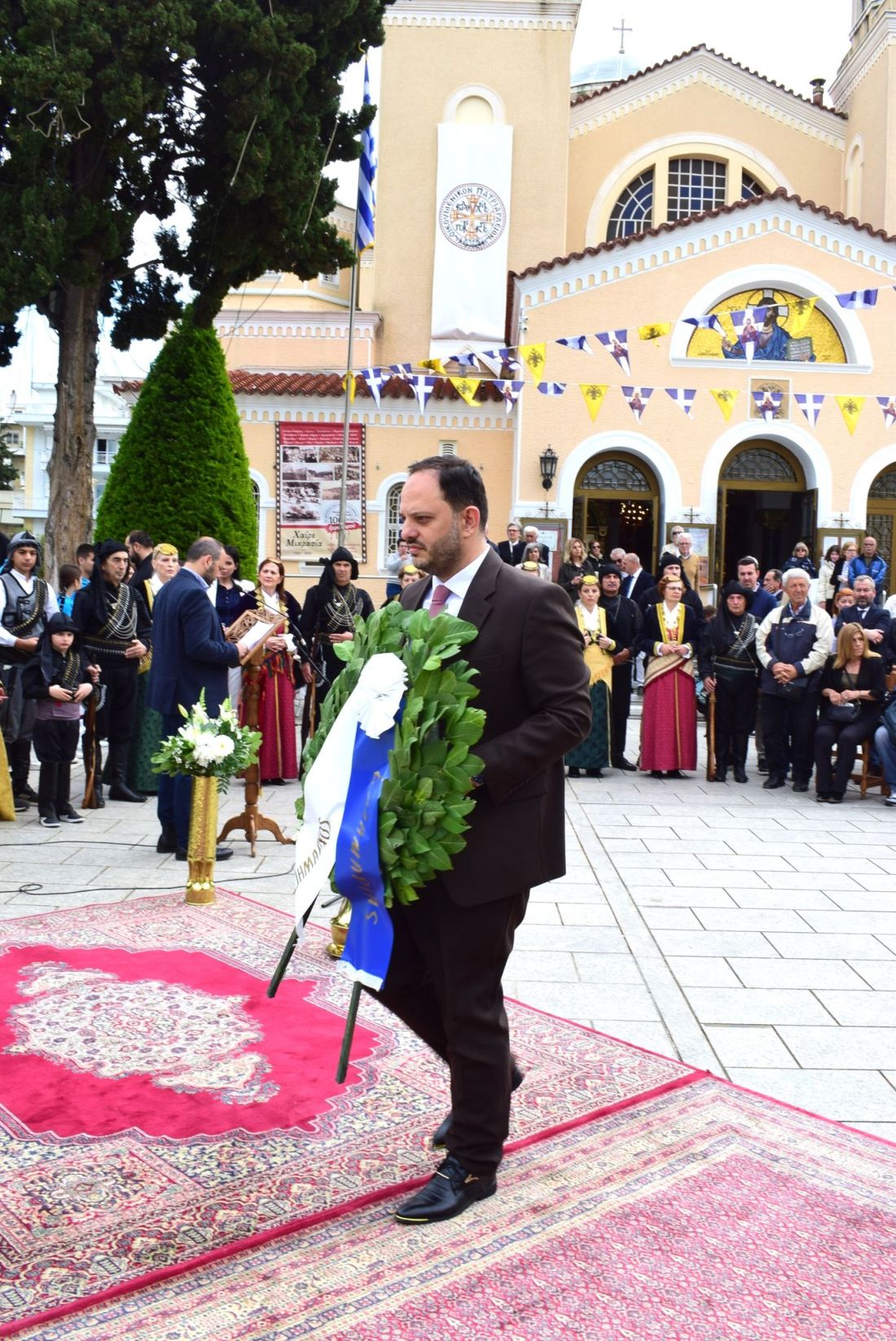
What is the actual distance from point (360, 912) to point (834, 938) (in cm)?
390

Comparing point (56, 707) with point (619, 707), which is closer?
point (56, 707)

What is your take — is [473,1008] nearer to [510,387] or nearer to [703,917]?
Result: [703,917]

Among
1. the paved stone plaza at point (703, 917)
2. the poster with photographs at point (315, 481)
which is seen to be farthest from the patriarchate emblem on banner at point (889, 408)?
the paved stone plaza at point (703, 917)

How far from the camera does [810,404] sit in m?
20.0

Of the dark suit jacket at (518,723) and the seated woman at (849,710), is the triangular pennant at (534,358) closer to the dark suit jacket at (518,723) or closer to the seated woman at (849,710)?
the seated woman at (849,710)

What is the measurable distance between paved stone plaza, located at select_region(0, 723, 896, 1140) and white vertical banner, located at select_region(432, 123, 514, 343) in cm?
1648

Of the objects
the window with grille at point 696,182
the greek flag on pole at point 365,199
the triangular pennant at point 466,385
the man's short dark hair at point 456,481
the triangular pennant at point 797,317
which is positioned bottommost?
the man's short dark hair at point 456,481

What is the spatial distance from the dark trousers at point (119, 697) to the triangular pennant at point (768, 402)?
46.2 ft

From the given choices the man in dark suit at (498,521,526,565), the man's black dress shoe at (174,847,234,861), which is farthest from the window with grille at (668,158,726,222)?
the man's black dress shoe at (174,847,234,861)

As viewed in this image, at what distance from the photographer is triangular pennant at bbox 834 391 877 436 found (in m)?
19.9

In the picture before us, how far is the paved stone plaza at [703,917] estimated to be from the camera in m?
4.82

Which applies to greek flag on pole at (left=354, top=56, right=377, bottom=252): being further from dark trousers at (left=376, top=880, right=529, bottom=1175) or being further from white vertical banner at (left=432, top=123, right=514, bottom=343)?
dark trousers at (left=376, top=880, right=529, bottom=1175)

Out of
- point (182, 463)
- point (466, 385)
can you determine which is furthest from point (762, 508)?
point (182, 463)

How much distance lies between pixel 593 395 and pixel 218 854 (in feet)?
43.8
